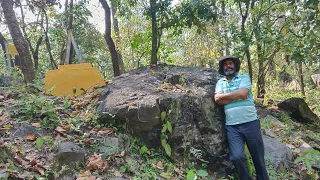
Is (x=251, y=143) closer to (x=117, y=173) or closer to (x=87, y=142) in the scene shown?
(x=117, y=173)

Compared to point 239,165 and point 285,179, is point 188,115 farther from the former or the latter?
point 285,179

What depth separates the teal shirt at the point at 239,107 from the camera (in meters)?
3.55

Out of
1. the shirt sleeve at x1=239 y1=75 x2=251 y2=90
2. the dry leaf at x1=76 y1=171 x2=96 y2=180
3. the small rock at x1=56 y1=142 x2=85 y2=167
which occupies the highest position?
the shirt sleeve at x1=239 y1=75 x2=251 y2=90

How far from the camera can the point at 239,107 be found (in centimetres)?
359

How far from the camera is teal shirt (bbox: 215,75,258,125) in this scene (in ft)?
11.6

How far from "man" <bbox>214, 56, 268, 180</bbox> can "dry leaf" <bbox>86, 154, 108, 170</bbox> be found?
64.0 inches

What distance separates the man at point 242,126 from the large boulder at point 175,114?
0.82 ft

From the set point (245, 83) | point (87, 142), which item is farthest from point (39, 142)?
point (245, 83)

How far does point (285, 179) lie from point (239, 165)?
1.15 m

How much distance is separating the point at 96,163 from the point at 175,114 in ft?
4.30

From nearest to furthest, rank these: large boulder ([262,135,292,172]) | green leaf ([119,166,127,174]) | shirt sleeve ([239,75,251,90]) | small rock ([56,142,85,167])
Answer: small rock ([56,142,85,167]) → green leaf ([119,166,127,174]) → shirt sleeve ([239,75,251,90]) → large boulder ([262,135,292,172])

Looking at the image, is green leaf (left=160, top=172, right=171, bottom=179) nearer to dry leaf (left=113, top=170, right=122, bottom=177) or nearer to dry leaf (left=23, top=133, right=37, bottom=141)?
dry leaf (left=113, top=170, right=122, bottom=177)

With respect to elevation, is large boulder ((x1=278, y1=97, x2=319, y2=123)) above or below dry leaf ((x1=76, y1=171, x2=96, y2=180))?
below

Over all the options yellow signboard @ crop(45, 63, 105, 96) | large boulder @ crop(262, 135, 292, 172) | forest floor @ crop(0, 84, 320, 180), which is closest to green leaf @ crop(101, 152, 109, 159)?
forest floor @ crop(0, 84, 320, 180)
